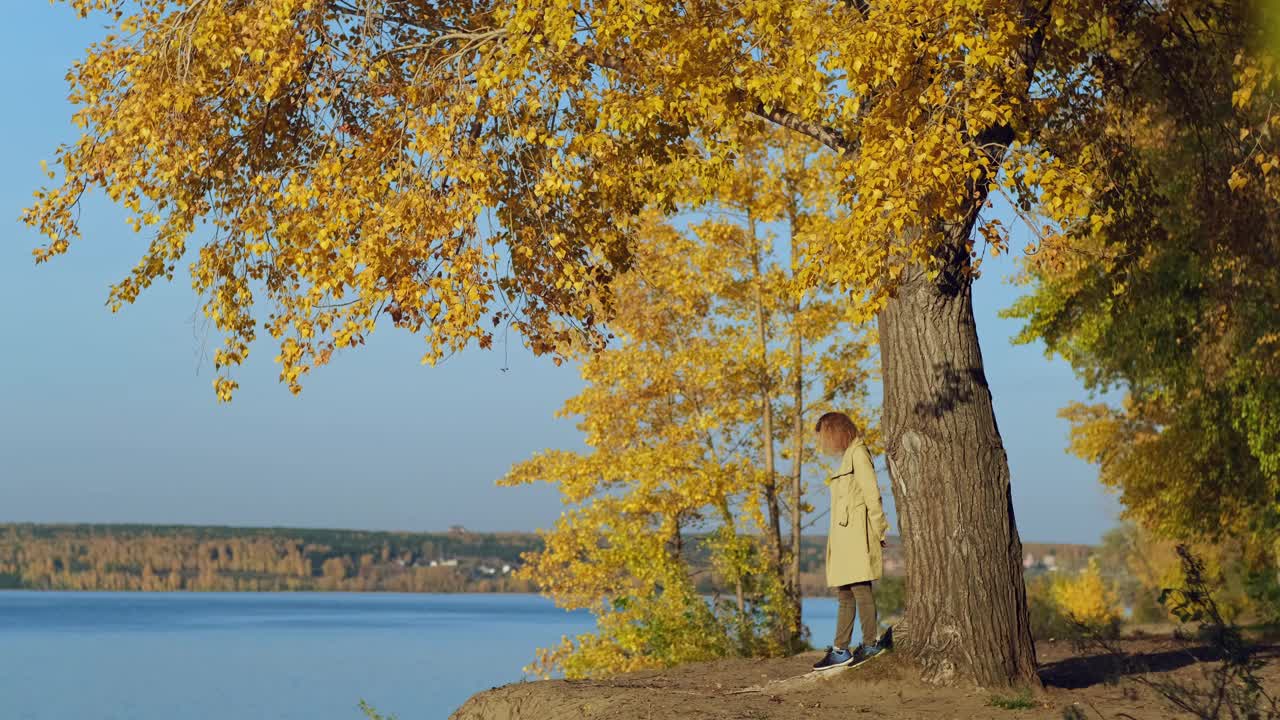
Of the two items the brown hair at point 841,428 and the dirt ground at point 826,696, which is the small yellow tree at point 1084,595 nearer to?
the dirt ground at point 826,696

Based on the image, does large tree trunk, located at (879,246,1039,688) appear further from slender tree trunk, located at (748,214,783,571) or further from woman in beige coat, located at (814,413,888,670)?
slender tree trunk, located at (748,214,783,571)

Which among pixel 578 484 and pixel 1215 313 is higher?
pixel 1215 313

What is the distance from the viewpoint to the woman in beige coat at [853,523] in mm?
9742

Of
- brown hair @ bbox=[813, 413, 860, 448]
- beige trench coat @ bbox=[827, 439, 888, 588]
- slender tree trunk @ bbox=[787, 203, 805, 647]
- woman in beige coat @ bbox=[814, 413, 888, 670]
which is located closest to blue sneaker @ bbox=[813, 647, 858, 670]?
woman in beige coat @ bbox=[814, 413, 888, 670]

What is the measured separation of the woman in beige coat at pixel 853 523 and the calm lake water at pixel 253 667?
27.7 metres

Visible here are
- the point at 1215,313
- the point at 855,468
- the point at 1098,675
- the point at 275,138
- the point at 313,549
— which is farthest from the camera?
the point at 313,549

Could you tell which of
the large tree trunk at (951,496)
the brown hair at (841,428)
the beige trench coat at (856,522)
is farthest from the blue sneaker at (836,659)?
the brown hair at (841,428)

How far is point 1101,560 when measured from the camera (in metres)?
52.3

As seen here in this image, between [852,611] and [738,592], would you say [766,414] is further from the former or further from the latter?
[852,611]

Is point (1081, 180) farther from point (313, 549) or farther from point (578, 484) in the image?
point (313, 549)

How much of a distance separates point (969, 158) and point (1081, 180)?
2.56 feet

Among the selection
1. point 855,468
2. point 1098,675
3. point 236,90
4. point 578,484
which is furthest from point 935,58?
point 578,484

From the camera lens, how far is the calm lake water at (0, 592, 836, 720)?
179ft

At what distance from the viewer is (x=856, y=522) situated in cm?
983
